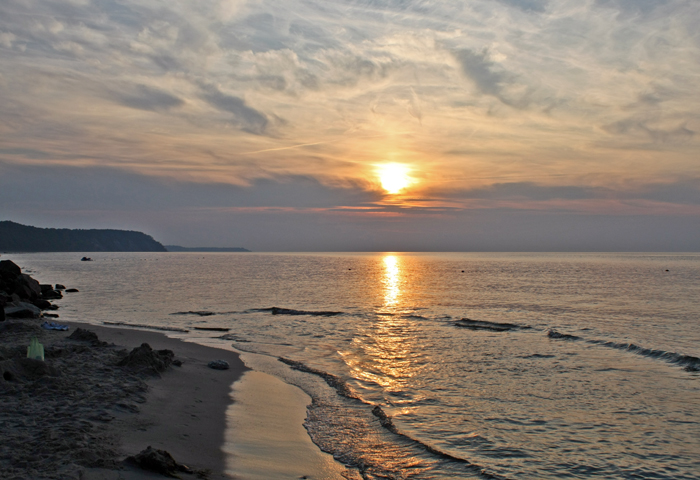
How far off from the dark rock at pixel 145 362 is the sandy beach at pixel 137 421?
4.9 inches

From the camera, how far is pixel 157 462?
7.91m

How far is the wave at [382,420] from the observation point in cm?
952

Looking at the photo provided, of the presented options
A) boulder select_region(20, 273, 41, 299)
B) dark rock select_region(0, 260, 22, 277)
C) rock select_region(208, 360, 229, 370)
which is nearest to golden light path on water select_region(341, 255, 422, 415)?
rock select_region(208, 360, 229, 370)

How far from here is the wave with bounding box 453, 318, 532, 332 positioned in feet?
96.6

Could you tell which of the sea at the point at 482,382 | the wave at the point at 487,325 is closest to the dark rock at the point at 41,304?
the sea at the point at 482,382

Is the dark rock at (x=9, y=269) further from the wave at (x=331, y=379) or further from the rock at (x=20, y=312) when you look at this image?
the wave at (x=331, y=379)

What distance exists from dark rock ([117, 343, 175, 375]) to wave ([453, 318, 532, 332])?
20.0 meters

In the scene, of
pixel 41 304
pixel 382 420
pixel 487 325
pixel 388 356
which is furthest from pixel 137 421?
pixel 41 304

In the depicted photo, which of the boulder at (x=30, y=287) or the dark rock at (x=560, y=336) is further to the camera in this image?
the boulder at (x=30, y=287)

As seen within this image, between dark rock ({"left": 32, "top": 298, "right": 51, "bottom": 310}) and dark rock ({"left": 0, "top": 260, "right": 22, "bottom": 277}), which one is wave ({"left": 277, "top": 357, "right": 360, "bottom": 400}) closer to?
dark rock ({"left": 32, "top": 298, "right": 51, "bottom": 310})

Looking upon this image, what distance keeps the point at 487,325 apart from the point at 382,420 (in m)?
20.1

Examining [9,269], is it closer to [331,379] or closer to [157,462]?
[331,379]

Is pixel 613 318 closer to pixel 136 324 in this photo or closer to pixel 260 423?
pixel 260 423

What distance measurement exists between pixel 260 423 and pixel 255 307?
99.0ft
